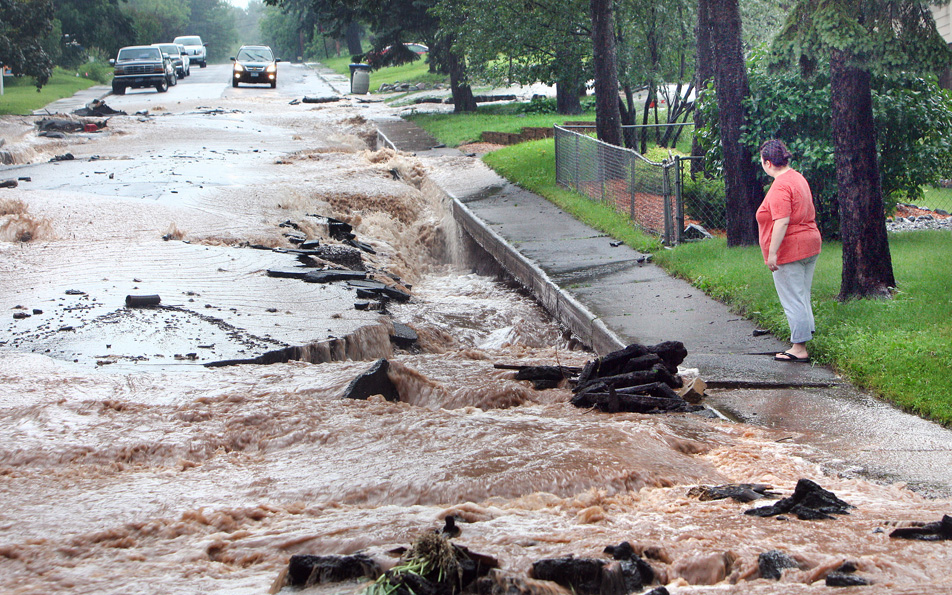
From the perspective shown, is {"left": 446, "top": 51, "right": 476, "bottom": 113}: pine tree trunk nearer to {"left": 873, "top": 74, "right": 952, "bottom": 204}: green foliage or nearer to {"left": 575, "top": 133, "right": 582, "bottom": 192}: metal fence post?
{"left": 575, "top": 133, "right": 582, "bottom": 192}: metal fence post

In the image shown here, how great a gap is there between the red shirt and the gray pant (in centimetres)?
8

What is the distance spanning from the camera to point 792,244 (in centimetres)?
730

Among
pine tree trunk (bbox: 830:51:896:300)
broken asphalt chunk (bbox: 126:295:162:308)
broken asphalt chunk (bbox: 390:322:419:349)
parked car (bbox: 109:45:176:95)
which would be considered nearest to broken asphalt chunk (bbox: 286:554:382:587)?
broken asphalt chunk (bbox: 390:322:419:349)

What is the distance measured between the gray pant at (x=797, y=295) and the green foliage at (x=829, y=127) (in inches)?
165

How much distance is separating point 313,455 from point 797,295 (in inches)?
156

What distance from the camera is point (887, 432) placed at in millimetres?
5730

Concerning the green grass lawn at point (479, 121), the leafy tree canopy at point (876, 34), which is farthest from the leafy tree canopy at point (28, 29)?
the leafy tree canopy at point (876, 34)

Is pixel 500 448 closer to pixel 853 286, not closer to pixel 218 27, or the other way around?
pixel 853 286

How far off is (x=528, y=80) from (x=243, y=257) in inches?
481

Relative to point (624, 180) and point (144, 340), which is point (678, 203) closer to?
point (624, 180)

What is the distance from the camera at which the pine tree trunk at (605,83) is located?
17359mm

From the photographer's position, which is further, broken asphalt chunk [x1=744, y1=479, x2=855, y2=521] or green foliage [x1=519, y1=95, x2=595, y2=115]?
green foliage [x1=519, y1=95, x2=595, y2=115]

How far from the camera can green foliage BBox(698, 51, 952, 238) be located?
11141mm

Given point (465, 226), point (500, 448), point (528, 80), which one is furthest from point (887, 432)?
point (528, 80)
